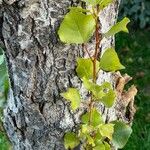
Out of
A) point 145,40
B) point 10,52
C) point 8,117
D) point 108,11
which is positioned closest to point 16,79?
point 10,52

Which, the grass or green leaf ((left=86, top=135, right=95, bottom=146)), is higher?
green leaf ((left=86, top=135, right=95, bottom=146))

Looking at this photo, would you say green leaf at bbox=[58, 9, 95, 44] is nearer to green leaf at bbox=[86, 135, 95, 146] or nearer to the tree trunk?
the tree trunk

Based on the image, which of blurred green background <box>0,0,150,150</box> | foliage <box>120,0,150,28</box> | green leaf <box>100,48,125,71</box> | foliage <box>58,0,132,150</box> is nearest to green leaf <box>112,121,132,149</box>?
foliage <box>58,0,132,150</box>

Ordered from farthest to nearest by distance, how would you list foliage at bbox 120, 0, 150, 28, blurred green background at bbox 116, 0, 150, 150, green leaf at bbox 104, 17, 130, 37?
foliage at bbox 120, 0, 150, 28, blurred green background at bbox 116, 0, 150, 150, green leaf at bbox 104, 17, 130, 37

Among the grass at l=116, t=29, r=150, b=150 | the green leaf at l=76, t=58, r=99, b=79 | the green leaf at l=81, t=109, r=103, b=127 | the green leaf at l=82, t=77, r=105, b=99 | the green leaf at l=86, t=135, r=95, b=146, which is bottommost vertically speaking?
the grass at l=116, t=29, r=150, b=150

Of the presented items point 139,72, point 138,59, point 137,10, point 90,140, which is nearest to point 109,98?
point 90,140

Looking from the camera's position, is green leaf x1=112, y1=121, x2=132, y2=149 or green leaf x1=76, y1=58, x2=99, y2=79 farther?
green leaf x1=112, y1=121, x2=132, y2=149

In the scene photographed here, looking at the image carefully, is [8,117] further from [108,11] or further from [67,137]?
[108,11]

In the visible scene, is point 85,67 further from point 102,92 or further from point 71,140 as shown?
point 71,140
